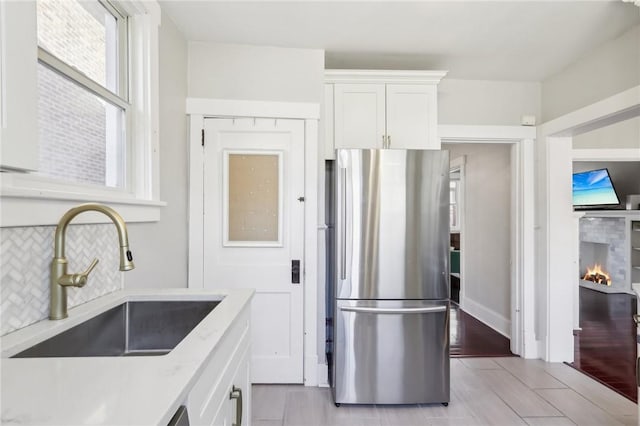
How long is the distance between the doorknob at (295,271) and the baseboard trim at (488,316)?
8.11 feet

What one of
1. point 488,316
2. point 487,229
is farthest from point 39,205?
point 488,316

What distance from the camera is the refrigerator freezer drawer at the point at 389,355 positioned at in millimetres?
2141

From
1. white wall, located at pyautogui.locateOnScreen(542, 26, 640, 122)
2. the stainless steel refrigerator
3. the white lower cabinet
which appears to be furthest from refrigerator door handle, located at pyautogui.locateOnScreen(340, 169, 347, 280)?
white wall, located at pyautogui.locateOnScreen(542, 26, 640, 122)

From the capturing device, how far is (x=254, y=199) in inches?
95.7

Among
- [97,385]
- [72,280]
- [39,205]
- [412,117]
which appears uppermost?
[412,117]

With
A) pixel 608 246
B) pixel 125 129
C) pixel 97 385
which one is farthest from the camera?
pixel 608 246

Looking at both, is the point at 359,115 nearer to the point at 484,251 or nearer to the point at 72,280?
the point at 72,280

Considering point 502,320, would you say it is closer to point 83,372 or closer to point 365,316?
point 365,316

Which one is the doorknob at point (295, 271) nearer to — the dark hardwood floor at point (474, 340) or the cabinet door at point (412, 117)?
the cabinet door at point (412, 117)

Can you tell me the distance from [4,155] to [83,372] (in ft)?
1.71

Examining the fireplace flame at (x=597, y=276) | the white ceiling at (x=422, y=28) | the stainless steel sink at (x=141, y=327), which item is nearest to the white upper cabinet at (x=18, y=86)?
the stainless steel sink at (x=141, y=327)

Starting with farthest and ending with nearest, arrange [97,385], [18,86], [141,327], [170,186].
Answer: [170,186], [141,327], [18,86], [97,385]

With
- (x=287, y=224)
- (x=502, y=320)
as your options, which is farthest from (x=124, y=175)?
(x=502, y=320)

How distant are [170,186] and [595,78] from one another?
321cm
